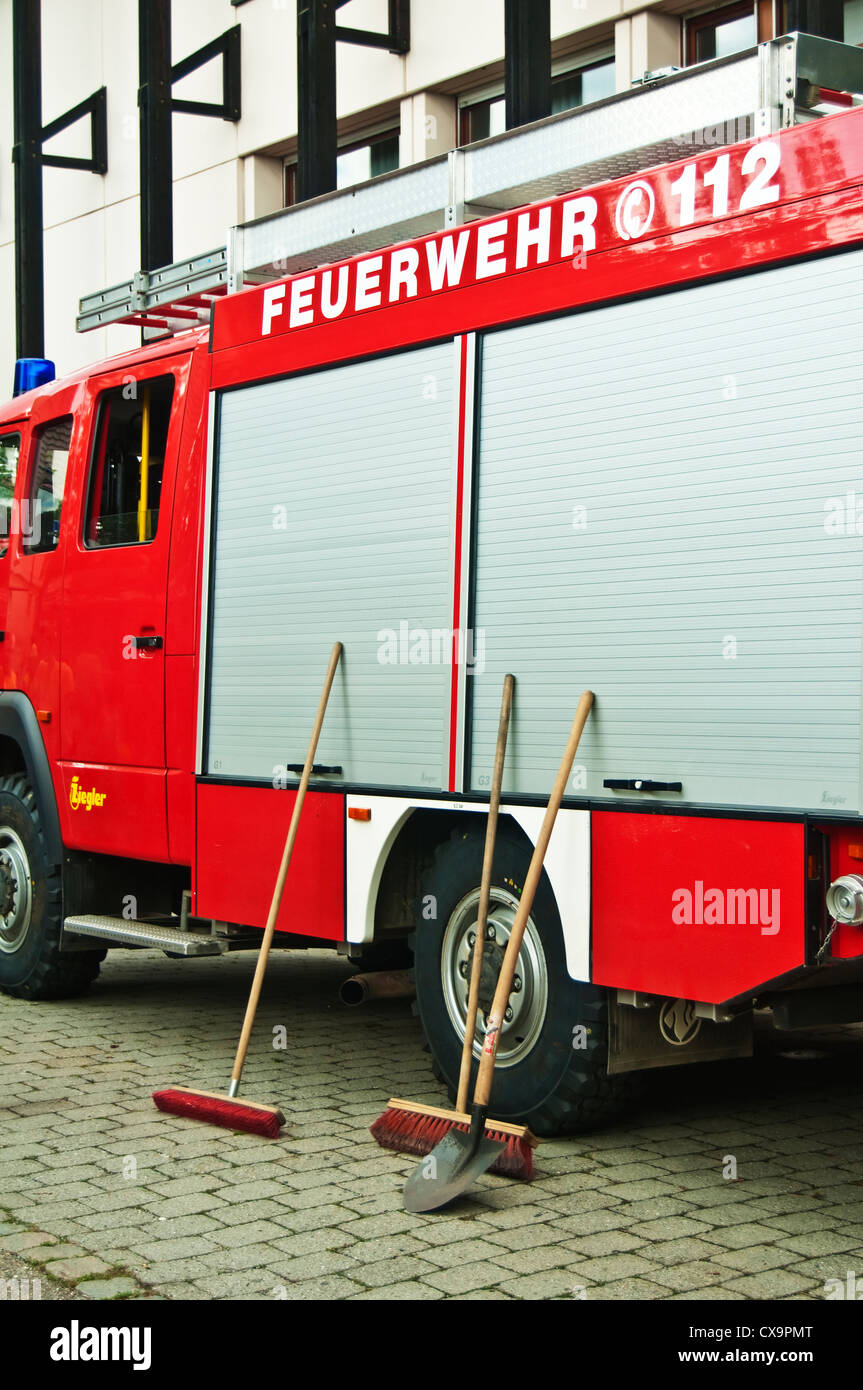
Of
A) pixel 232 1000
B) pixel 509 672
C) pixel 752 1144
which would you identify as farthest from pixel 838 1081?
pixel 232 1000

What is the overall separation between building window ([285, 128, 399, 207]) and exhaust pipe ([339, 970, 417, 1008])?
888 cm

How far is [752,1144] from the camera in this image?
5.39 meters

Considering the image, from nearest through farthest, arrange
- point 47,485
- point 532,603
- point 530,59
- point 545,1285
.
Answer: point 545,1285, point 532,603, point 47,485, point 530,59

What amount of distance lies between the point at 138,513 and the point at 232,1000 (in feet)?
8.29

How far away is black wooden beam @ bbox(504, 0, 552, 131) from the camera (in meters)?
10.1

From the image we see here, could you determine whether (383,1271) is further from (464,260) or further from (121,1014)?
(121,1014)

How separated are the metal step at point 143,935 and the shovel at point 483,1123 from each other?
1.88m

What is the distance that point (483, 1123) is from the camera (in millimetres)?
4758

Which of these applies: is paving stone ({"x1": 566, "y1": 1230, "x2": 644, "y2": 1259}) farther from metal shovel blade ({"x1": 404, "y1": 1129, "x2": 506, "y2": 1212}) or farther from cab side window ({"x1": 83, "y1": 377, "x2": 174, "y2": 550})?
cab side window ({"x1": 83, "y1": 377, "x2": 174, "y2": 550})

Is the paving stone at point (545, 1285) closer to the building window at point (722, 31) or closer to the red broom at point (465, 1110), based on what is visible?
the red broom at point (465, 1110)

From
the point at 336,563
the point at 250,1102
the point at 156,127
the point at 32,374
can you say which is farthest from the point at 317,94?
the point at 250,1102

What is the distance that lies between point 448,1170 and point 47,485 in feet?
15.0

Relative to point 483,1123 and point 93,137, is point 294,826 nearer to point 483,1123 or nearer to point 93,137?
A: point 483,1123

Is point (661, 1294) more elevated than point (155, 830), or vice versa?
point (155, 830)
